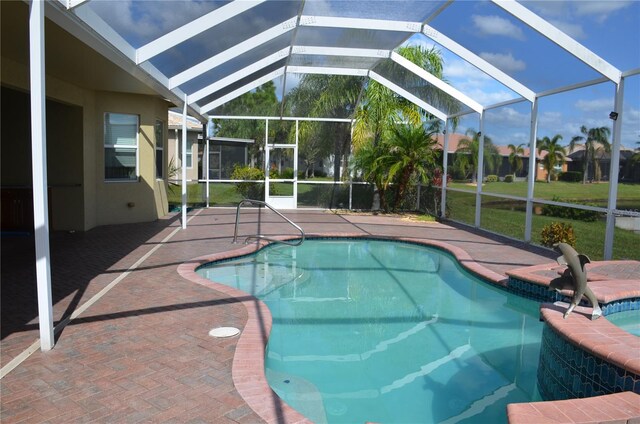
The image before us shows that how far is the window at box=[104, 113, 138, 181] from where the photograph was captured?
11516 mm

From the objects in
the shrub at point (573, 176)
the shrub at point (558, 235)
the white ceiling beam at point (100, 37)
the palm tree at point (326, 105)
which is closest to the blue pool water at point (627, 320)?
the shrub at point (558, 235)

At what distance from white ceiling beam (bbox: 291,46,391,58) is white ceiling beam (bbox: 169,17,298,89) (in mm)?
1998

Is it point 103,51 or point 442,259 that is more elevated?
point 103,51

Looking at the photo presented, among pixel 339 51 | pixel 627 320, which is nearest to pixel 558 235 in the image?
pixel 627 320

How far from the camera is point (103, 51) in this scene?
20.9 ft

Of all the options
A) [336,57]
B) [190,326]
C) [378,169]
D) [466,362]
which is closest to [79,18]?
[190,326]

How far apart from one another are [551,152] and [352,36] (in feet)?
17.9

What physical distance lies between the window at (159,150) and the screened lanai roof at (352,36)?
157 centimetres

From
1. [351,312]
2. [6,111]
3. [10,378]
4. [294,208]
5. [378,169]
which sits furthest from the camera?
[294,208]

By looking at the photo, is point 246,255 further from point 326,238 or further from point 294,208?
point 294,208

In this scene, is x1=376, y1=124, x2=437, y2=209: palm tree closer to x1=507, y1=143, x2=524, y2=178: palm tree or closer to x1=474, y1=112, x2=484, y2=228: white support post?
x1=474, y1=112, x2=484, y2=228: white support post

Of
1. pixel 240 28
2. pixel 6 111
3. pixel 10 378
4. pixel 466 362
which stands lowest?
pixel 466 362

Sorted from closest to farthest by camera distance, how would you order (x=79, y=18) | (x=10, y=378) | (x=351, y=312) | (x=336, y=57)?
(x=10, y=378)
(x=79, y=18)
(x=351, y=312)
(x=336, y=57)

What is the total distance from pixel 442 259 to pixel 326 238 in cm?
287
